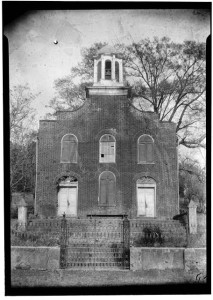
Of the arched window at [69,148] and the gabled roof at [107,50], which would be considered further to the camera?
the arched window at [69,148]

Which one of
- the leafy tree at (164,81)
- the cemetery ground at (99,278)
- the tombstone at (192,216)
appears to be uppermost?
the leafy tree at (164,81)

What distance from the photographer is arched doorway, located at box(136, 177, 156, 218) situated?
1761 centimetres

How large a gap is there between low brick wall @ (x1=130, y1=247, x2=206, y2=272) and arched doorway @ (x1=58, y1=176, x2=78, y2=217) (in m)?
2.90

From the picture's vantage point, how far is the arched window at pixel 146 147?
698 inches

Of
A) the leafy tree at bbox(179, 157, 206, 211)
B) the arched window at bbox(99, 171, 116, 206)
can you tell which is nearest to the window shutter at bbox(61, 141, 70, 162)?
the arched window at bbox(99, 171, 116, 206)

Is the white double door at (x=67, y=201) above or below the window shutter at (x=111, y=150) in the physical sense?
below

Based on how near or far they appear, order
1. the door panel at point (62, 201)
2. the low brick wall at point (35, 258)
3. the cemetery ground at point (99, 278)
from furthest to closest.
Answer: the door panel at point (62, 201) < the low brick wall at point (35, 258) < the cemetery ground at point (99, 278)

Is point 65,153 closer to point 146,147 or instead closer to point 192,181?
point 146,147

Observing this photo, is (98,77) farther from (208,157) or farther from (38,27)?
(208,157)

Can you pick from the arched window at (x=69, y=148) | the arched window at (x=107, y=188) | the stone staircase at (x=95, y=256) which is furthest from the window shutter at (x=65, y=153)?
the stone staircase at (x=95, y=256)

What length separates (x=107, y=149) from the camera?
59.5 feet

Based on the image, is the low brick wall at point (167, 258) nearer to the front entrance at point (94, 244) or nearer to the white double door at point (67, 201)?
the front entrance at point (94, 244)

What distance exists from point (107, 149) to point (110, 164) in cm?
61

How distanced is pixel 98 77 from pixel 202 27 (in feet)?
14.4
